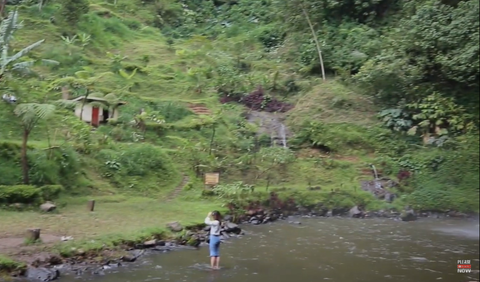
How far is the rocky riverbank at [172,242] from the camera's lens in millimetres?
9570

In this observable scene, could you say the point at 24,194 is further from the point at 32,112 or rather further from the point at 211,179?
the point at 211,179

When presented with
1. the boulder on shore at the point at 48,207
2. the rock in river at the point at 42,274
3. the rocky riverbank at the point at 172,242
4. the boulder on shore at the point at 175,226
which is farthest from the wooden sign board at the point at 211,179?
the rock in river at the point at 42,274

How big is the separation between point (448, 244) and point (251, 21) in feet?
91.2

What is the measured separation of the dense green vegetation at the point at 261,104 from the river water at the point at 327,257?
146 centimetres

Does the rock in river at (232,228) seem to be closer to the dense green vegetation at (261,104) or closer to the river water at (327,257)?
the river water at (327,257)

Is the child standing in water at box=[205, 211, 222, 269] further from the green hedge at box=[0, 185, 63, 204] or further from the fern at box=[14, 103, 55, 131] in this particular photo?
the green hedge at box=[0, 185, 63, 204]

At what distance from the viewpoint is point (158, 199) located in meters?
17.0

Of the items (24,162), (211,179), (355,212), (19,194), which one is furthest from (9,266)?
(355,212)

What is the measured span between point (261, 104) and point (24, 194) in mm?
14343

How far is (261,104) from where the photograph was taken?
85.3 ft

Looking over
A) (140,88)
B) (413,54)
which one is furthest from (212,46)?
(413,54)

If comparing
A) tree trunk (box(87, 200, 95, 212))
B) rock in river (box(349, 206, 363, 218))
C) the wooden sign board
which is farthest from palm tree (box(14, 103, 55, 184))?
rock in river (box(349, 206, 363, 218))

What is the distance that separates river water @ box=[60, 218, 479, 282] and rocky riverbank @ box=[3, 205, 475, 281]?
1.03 feet

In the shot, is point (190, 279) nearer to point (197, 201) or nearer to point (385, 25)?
point (197, 201)
